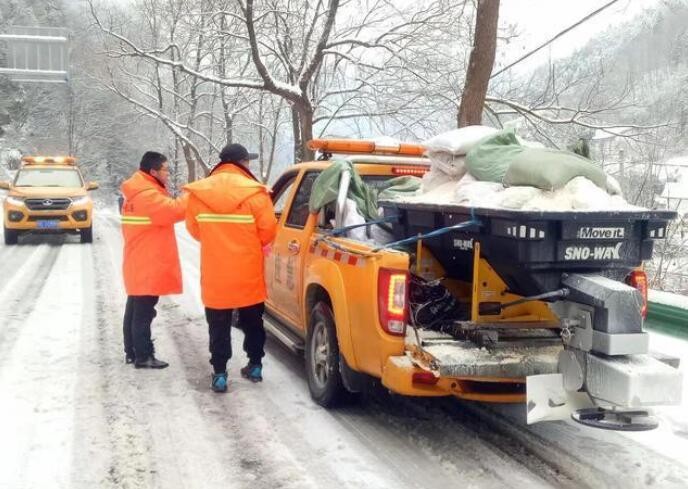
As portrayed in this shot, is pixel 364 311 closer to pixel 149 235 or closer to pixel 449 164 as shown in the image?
pixel 449 164

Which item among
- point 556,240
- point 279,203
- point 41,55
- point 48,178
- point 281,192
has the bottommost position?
point 556,240

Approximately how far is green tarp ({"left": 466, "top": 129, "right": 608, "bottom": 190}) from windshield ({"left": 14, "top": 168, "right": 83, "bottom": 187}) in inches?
566

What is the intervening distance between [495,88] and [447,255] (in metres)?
13.4

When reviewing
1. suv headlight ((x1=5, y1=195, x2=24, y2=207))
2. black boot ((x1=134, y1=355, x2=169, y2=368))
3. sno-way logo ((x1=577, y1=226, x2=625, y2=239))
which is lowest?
black boot ((x1=134, y1=355, x2=169, y2=368))

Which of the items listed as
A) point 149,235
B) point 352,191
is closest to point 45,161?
point 149,235

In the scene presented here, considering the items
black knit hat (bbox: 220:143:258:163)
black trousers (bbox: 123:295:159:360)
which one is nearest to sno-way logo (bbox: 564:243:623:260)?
black knit hat (bbox: 220:143:258:163)

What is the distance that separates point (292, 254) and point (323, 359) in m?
1.07

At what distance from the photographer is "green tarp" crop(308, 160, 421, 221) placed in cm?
540

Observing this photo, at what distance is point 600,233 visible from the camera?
12.8 ft

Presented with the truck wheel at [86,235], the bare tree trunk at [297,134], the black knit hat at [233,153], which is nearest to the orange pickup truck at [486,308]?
the black knit hat at [233,153]

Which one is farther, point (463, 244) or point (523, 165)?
point (463, 244)

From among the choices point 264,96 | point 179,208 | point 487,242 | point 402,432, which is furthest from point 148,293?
point 264,96

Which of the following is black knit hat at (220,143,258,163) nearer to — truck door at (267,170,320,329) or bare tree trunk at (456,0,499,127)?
truck door at (267,170,320,329)

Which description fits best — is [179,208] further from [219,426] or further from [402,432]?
[402,432]
